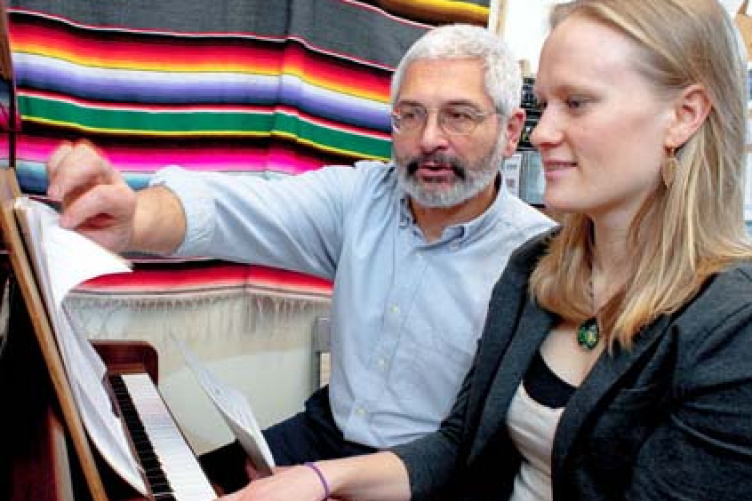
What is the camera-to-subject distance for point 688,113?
879 mm

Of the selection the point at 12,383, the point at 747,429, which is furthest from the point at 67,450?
the point at 747,429

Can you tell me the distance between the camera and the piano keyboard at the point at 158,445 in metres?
0.87

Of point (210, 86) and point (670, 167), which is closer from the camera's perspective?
point (670, 167)

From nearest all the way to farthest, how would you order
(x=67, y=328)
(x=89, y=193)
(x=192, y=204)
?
(x=67, y=328)
(x=89, y=193)
(x=192, y=204)

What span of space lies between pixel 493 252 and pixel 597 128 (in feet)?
1.70

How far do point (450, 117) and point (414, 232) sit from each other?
24cm

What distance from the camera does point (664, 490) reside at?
839 millimetres

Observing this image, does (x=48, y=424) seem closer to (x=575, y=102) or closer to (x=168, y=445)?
(x=168, y=445)

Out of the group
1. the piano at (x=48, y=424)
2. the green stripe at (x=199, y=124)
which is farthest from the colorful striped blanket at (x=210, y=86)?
the piano at (x=48, y=424)

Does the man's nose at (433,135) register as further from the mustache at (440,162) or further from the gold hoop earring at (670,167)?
the gold hoop earring at (670,167)

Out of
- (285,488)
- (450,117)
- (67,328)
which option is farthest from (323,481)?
(450,117)

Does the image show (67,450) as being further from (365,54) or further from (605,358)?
(365,54)

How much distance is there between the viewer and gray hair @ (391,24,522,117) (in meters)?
1.38

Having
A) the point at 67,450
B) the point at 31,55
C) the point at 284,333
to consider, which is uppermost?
the point at 31,55
